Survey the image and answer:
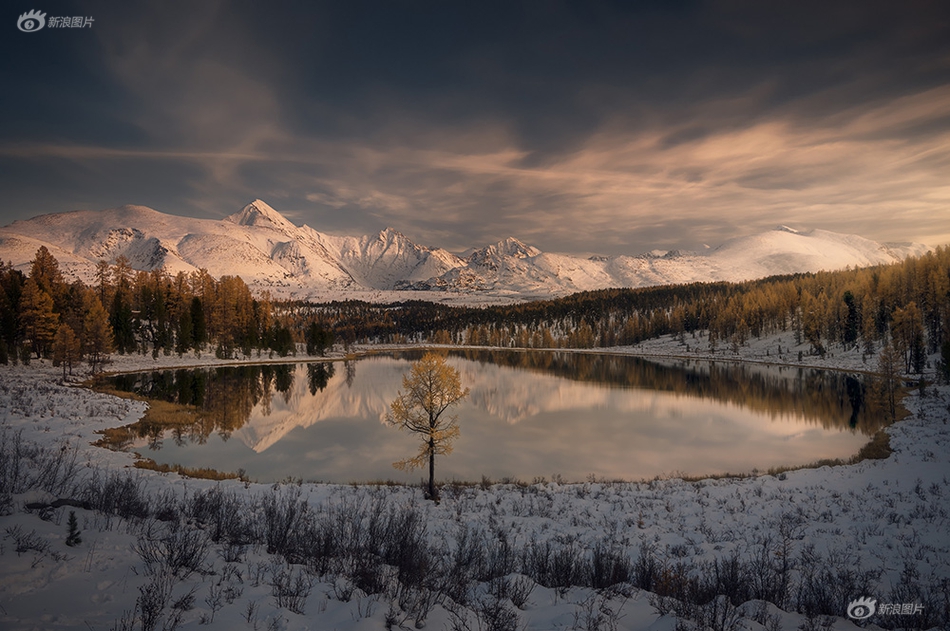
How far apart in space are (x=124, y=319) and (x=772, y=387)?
119862mm

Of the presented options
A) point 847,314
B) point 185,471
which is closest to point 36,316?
point 185,471

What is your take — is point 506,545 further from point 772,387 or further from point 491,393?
point 772,387

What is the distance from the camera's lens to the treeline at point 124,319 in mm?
70375

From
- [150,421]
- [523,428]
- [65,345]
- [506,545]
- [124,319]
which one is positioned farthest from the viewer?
[124,319]

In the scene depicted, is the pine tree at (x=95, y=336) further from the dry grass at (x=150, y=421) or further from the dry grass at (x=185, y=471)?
the dry grass at (x=185, y=471)

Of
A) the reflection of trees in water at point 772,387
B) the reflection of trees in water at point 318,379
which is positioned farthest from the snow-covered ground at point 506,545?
the reflection of trees in water at point 318,379

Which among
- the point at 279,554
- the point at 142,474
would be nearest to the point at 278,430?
the point at 142,474

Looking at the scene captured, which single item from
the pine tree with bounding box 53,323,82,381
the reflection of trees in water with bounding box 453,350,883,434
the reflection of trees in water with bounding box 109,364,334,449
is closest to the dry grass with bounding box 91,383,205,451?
the reflection of trees in water with bounding box 109,364,334,449

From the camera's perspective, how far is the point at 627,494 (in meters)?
22.0

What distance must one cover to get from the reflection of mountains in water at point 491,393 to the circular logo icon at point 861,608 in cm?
3386

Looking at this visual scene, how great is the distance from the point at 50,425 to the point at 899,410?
73.4 m

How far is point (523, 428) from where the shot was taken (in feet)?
141

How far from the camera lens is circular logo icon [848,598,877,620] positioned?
8641 mm

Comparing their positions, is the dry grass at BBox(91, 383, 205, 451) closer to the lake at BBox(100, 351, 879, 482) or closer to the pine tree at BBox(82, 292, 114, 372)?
the lake at BBox(100, 351, 879, 482)
